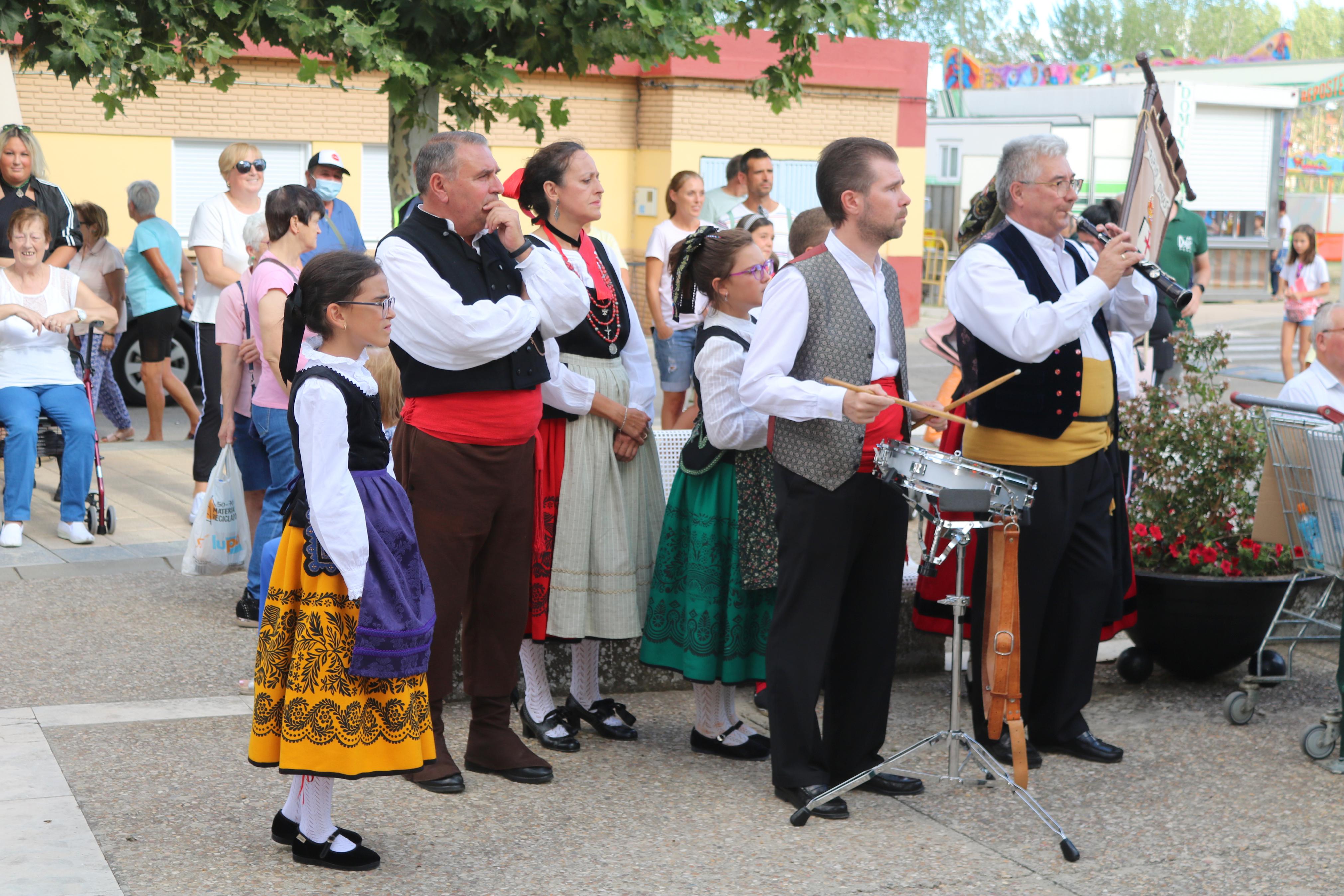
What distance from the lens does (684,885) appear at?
3.87m

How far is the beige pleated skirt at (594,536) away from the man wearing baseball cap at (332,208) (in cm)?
307

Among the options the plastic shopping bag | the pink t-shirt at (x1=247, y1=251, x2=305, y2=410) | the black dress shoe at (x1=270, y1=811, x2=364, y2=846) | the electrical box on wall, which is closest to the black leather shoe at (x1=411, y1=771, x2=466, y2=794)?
the black dress shoe at (x1=270, y1=811, x2=364, y2=846)

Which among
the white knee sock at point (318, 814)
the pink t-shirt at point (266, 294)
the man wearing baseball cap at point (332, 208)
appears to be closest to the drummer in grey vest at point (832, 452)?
the white knee sock at point (318, 814)

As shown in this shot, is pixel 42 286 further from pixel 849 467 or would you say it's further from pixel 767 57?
pixel 767 57

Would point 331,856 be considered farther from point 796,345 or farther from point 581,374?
point 796,345

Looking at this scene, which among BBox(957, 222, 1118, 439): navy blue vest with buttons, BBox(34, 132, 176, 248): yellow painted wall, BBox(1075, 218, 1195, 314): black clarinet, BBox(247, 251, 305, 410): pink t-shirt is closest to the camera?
BBox(1075, 218, 1195, 314): black clarinet

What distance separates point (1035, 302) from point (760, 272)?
88 centimetres

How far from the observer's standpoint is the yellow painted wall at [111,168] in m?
17.6

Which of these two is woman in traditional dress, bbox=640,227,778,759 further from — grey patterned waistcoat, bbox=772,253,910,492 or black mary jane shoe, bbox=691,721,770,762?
grey patterned waistcoat, bbox=772,253,910,492

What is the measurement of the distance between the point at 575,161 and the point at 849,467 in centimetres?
136

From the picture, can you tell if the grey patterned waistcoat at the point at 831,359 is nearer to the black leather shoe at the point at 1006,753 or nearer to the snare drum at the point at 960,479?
the snare drum at the point at 960,479

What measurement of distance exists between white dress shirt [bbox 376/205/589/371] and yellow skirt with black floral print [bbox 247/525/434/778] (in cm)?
79

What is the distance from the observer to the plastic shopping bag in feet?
20.5

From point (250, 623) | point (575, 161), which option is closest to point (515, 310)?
point (575, 161)
